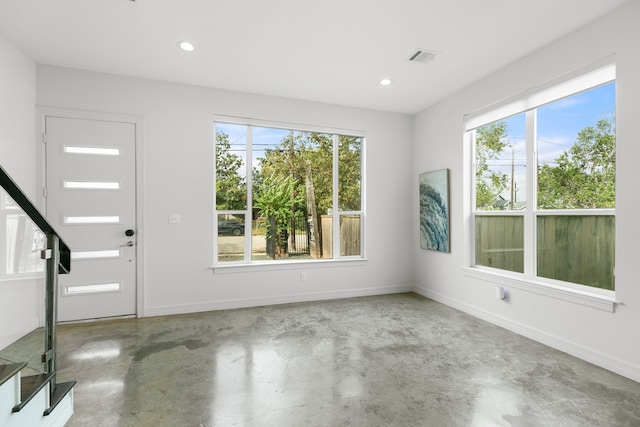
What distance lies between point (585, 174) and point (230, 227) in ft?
13.0

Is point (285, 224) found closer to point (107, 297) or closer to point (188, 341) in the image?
point (188, 341)

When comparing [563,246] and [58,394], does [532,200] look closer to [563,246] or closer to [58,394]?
[563,246]

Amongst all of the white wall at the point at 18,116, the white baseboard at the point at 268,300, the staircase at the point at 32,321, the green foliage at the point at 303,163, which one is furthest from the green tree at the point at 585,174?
the white wall at the point at 18,116

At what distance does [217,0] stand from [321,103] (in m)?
2.31

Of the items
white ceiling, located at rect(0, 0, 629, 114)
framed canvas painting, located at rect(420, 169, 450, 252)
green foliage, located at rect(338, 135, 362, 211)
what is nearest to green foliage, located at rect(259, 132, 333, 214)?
green foliage, located at rect(338, 135, 362, 211)

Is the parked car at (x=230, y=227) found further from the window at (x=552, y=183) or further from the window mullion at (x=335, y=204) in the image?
the window at (x=552, y=183)

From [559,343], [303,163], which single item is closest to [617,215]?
[559,343]

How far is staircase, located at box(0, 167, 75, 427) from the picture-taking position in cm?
152

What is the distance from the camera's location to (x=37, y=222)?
1775 millimetres

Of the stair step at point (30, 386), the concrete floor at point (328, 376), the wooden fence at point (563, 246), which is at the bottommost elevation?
the concrete floor at point (328, 376)

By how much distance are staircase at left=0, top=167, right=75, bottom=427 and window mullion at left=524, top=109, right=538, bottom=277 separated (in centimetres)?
406

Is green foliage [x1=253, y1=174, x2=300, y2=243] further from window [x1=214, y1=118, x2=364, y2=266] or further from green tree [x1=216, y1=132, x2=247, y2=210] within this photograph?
green tree [x1=216, y1=132, x2=247, y2=210]

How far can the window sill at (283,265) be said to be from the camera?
4.13 meters

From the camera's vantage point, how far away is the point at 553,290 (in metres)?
2.99
